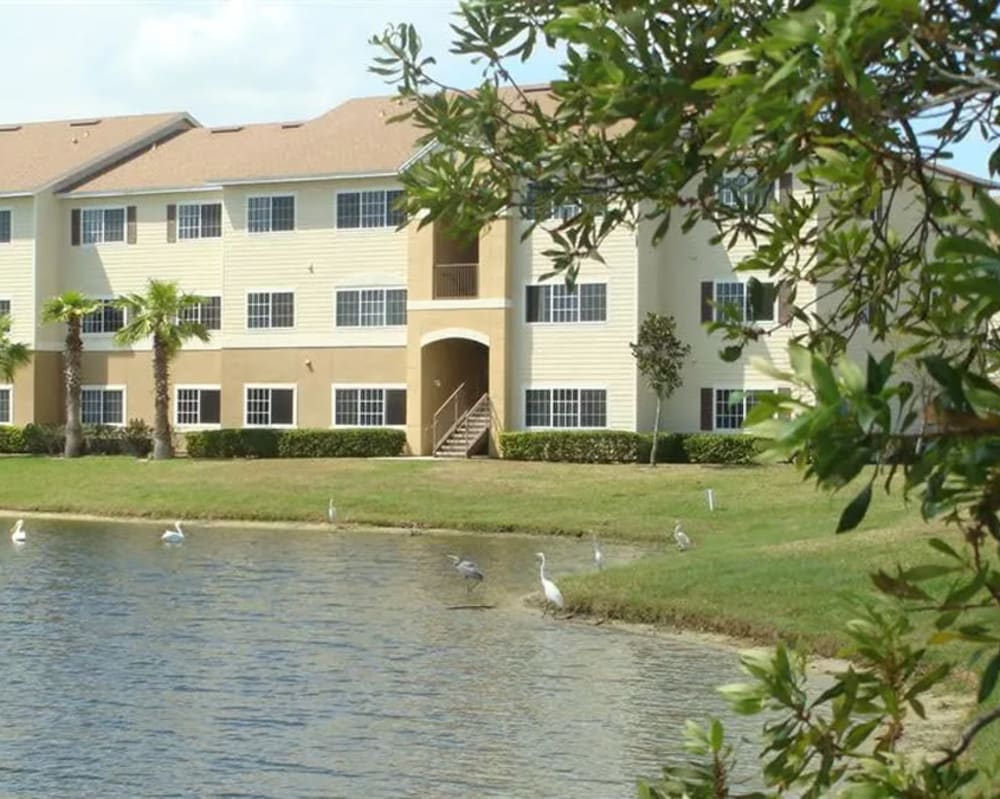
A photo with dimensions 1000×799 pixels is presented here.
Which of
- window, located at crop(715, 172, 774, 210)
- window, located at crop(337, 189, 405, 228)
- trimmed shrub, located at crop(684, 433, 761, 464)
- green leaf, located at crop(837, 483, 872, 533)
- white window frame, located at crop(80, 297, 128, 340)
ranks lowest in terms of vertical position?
trimmed shrub, located at crop(684, 433, 761, 464)

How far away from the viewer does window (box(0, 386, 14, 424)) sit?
54688 millimetres

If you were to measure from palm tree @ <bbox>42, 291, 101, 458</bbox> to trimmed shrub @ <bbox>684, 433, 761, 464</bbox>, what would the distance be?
1878cm

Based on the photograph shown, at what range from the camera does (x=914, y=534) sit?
2527cm

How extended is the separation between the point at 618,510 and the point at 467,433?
35.3 ft

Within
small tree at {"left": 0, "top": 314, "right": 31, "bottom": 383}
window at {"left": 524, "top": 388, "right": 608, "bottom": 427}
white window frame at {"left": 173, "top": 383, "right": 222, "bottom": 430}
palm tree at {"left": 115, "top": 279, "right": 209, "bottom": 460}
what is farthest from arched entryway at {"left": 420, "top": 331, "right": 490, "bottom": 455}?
small tree at {"left": 0, "top": 314, "right": 31, "bottom": 383}

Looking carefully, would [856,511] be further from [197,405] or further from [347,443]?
[197,405]

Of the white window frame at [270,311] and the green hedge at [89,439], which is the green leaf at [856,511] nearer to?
the white window frame at [270,311]

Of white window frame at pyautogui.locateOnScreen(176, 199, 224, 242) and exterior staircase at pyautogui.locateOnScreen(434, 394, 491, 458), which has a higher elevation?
white window frame at pyautogui.locateOnScreen(176, 199, 224, 242)

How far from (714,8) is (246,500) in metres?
36.9

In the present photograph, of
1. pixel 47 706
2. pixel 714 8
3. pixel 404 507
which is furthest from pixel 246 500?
pixel 714 8

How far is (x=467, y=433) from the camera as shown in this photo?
157 feet

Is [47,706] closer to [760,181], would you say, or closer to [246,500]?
[760,181]

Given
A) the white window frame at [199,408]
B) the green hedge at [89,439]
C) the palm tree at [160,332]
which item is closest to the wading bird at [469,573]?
the palm tree at [160,332]

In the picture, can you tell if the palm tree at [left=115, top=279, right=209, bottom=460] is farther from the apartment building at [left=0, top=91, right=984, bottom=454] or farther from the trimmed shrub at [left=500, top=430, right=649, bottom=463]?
the trimmed shrub at [left=500, top=430, right=649, bottom=463]
